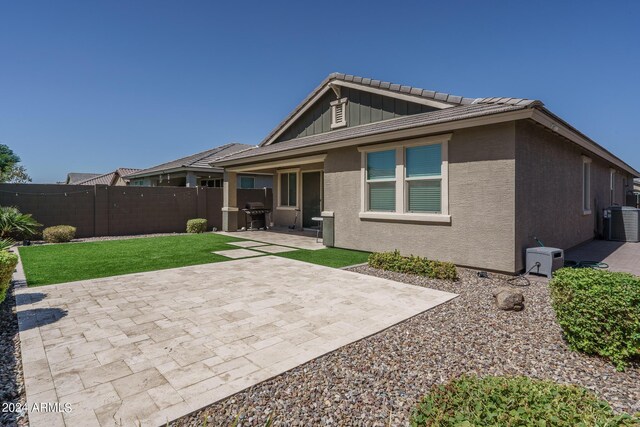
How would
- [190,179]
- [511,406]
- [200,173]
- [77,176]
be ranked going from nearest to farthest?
[511,406] → [190,179] → [200,173] → [77,176]

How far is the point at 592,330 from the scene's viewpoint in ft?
10.6

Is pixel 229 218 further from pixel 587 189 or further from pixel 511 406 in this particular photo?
pixel 587 189

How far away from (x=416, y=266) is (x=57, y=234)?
12.2 m

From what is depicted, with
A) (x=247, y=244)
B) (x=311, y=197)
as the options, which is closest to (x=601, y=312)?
(x=247, y=244)

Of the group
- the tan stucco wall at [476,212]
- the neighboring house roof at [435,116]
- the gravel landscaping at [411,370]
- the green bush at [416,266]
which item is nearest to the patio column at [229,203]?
the neighboring house roof at [435,116]

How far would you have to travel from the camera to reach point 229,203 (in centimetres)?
1507

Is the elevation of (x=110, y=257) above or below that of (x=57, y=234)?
below

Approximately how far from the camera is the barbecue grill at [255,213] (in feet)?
51.4

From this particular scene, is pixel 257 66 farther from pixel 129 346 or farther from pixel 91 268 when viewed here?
pixel 129 346

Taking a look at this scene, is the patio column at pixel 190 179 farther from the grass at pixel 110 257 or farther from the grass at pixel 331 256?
the grass at pixel 331 256

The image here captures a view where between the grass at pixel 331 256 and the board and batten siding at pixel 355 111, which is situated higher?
the board and batten siding at pixel 355 111

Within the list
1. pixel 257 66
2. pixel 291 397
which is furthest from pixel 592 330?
pixel 257 66

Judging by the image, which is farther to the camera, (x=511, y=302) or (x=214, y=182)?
(x=214, y=182)

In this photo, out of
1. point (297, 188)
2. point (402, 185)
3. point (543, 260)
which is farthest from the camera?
point (297, 188)
